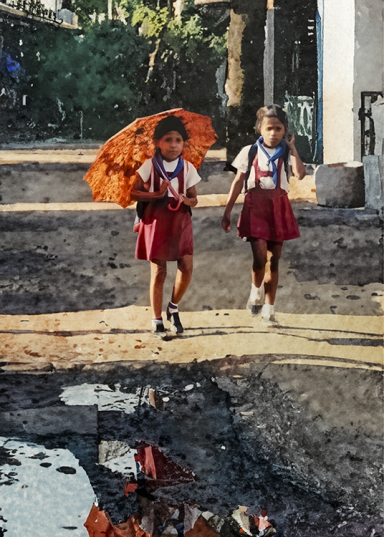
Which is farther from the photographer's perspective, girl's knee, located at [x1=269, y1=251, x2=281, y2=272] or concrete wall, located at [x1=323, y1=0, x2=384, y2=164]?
concrete wall, located at [x1=323, y1=0, x2=384, y2=164]

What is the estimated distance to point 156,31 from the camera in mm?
4434

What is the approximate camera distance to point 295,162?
14.0 feet

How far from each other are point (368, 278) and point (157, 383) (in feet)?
5.71

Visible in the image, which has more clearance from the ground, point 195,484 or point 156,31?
→ point 156,31

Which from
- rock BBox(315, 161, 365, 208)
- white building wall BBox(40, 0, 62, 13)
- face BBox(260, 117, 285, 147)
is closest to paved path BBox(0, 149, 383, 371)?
face BBox(260, 117, 285, 147)

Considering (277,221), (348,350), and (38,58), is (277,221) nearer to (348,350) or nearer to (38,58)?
(348,350)

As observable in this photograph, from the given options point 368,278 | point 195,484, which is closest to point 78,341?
point 195,484

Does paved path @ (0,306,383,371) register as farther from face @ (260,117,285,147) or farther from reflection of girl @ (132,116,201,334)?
face @ (260,117,285,147)

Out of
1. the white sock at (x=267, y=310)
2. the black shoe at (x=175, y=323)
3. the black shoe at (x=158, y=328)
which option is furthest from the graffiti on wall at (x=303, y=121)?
the black shoe at (x=158, y=328)

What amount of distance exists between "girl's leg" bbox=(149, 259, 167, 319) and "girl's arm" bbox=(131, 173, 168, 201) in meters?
0.41

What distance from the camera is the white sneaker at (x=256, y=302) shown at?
435 centimetres

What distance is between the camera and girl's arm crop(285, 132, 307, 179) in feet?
14.0

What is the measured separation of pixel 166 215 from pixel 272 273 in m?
0.81

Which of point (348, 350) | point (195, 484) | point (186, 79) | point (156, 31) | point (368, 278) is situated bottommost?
point (195, 484)
